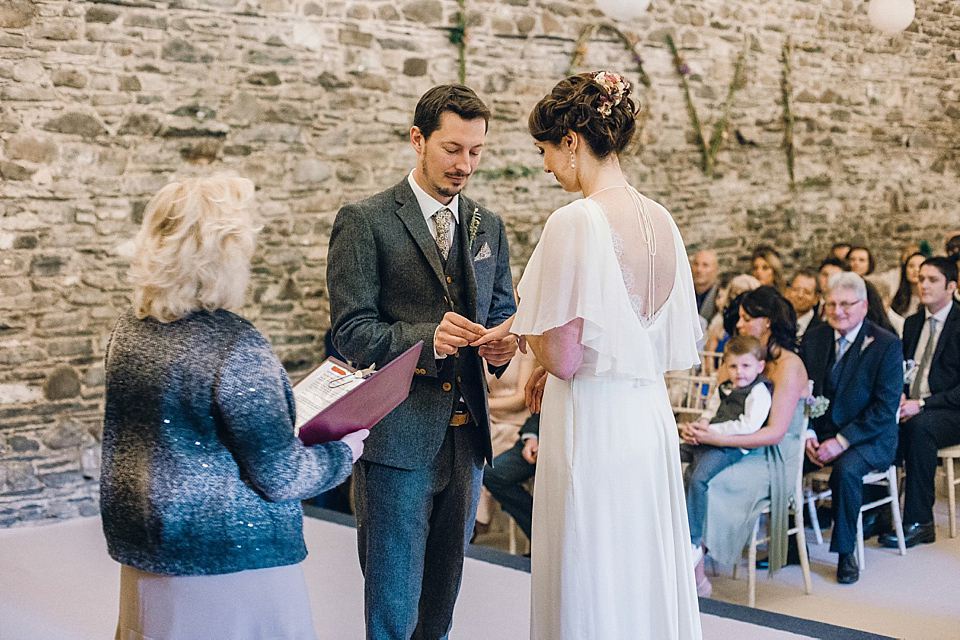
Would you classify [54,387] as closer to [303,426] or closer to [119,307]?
[119,307]

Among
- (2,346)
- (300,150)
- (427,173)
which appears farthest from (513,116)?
(427,173)

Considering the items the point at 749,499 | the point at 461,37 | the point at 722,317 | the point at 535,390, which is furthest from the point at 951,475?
the point at 461,37

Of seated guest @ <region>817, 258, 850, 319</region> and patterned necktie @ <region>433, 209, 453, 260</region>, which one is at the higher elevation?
seated guest @ <region>817, 258, 850, 319</region>

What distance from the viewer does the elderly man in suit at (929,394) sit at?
481 cm

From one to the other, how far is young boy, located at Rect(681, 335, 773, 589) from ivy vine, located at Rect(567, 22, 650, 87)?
3548mm

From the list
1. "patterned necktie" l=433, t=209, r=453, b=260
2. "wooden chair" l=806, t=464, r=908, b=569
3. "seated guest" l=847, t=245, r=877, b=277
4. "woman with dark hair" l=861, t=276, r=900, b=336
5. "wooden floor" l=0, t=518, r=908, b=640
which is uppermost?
"seated guest" l=847, t=245, r=877, b=277

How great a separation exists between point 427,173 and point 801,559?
2.71 m

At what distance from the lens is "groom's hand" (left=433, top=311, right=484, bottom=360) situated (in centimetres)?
229

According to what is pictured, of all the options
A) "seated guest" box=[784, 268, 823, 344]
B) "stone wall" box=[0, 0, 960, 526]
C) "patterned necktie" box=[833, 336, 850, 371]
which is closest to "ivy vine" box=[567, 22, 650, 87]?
"stone wall" box=[0, 0, 960, 526]

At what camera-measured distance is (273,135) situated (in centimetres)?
577

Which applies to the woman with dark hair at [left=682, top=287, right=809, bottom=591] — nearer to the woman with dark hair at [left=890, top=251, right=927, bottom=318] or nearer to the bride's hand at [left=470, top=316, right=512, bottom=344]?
the bride's hand at [left=470, top=316, right=512, bottom=344]

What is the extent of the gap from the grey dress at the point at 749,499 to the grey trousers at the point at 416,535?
1.78 m

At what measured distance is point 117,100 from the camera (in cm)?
523

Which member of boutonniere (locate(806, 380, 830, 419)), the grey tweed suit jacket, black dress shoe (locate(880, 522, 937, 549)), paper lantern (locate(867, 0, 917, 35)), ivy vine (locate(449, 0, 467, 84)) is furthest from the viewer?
paper lantern (locate(867, 0, 917, 35))
